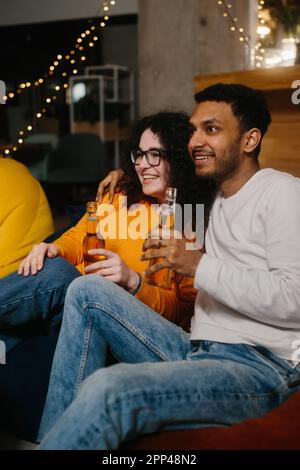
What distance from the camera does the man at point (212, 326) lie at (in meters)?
1.23

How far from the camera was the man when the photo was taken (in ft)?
4.04

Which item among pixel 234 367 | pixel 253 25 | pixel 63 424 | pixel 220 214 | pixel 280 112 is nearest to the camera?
pixel 63 424

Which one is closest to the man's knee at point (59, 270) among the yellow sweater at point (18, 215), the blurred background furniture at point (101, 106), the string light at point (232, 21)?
the yellow sweater at point (18, 215)

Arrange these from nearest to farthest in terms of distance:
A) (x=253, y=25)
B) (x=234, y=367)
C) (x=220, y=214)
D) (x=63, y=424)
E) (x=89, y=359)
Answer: (x=63, y=424)
(x=234, y=367)
(x=89, y=359)
(x=220, y=214)
(x=253, y=25)

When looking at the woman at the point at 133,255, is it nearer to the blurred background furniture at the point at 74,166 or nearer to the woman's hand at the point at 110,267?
the woman's hand at the point at 110,267

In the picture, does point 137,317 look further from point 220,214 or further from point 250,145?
point 250,145

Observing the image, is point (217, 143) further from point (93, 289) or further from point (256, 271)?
point (93, 289)

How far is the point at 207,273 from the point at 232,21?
10.3ft

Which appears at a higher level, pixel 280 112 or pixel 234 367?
pixel 280 112

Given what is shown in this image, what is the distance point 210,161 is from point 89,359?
2.27 ft

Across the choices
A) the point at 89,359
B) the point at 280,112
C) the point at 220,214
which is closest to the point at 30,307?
the point at 89,359

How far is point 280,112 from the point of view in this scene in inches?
114

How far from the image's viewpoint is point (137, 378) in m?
1.25

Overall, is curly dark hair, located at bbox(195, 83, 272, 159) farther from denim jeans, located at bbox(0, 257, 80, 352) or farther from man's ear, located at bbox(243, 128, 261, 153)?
denim jeans, located at bbox(0, 257, 80, 352)
